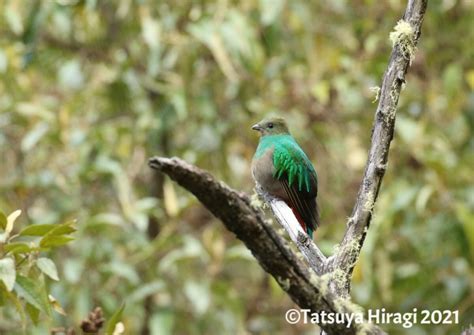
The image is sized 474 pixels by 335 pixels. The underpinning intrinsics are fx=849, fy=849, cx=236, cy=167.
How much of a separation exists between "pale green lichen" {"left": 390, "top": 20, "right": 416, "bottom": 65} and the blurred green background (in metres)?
2.28

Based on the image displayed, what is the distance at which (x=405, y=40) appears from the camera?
2256 mm

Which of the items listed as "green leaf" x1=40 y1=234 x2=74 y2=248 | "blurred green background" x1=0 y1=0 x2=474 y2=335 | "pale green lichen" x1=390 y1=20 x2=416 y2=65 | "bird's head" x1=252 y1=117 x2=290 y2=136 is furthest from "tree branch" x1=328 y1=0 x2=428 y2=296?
"blurred green background" x1=0 y1=0 x2=474 y2=335

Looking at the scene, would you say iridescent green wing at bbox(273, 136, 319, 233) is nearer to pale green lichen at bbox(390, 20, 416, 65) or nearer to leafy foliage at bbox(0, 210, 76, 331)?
pale green lichen at bbox(390, 20, 416, 65)

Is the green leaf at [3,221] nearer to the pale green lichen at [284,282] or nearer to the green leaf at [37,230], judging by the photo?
the green leaf at [37,230]

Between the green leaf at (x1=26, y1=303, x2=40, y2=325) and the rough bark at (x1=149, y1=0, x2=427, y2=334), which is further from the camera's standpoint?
the green leaf at (x1=26, y1=303, x2=40, y2=325)

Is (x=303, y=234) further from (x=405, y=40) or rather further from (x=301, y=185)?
(x=405, y=40)

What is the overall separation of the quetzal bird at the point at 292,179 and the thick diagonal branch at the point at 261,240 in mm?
951

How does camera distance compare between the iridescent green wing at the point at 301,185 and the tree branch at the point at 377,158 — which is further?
the iridescent green wing at the point at 301,185

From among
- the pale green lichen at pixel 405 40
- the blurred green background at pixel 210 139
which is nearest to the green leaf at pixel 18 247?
the pale green lichen at pixel 405 40

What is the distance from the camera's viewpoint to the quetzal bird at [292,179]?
2805mm

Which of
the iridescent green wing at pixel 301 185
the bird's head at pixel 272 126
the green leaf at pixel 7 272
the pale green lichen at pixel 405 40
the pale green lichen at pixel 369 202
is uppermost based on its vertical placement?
the bird's head at pixel 272 126

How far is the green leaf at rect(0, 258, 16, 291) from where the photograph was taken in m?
2.19

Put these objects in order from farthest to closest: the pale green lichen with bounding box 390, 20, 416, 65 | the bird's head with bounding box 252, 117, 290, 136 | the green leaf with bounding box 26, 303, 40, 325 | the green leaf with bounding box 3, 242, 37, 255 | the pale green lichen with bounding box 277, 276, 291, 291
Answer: the bird's head with bounding box 252, 117, 290, 136 < the green leaf with bounding box 26, 303, 40, 325 < the green leaf with bounding box 3, 242, 37, 255 < the pale green lichen with bounding box 390, 20, 416, 65 < the pale green lichen with bounding box 277, 276, 291, 291

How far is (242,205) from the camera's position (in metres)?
1.62
